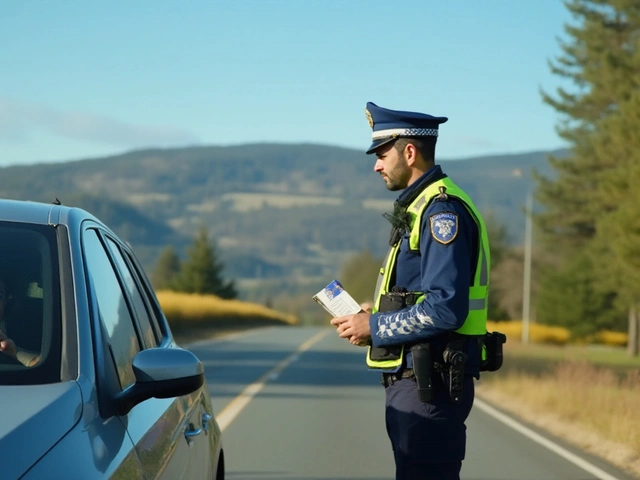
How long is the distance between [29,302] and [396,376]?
1.58 metres

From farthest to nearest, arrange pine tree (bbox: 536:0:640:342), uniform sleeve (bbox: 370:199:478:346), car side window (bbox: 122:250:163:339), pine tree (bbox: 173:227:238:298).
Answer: pine tree (bbox: 173:227:238:298)
pine tree (bbox: 536:0:640:342)
car side window (bbox: 122:250:163:339)
uniform sleeve (bbox: 370:199:478:346)

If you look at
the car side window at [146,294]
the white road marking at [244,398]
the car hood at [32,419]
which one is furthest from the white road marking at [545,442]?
the car hood at [32,419]

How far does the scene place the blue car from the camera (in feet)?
9.55

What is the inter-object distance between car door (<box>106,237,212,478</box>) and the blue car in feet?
0.09

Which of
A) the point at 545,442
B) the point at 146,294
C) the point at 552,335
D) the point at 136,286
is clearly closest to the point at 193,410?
the point at 136,286

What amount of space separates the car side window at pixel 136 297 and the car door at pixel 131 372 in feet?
0.25

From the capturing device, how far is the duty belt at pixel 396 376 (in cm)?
475

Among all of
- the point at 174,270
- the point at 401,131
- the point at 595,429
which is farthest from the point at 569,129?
the point at 174,270

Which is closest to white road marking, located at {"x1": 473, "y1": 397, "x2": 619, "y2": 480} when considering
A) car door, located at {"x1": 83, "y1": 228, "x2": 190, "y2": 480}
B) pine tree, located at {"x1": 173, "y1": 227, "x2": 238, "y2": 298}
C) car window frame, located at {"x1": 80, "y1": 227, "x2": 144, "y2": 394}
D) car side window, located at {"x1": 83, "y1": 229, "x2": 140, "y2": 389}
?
car door, located at {"x1": 83, "y1": 228, "x2": 190, "y2": 480}

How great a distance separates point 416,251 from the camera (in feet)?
15.6

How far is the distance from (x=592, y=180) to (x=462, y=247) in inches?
1768

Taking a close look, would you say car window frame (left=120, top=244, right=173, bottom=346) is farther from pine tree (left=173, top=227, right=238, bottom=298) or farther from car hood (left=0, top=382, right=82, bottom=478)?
pine tree (left=173, top=227, right=238, bottom=298)

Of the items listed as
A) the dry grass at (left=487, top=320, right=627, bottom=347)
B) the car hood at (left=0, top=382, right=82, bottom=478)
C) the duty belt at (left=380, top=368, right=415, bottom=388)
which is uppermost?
the car hood at (left=0, top=382, right=82, bottom=478)

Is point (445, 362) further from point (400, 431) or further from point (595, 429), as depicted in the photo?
point (595, 429)
